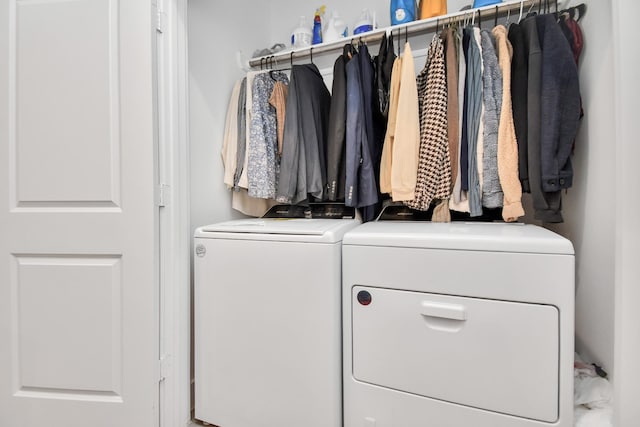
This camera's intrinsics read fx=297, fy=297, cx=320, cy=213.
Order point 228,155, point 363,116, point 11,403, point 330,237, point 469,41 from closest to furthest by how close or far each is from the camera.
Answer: point 330,237 → point 11,403 → point 469,41 → point 363,116 → point 228,155

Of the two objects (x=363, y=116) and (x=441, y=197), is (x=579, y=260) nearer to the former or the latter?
(x=441, y=197)

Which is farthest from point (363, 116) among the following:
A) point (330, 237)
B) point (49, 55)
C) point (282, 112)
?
point (49, 55)

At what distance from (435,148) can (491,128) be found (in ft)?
0.77

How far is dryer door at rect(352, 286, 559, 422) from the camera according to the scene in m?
0.86

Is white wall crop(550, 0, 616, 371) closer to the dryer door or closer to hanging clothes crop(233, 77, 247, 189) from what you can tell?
the dryer door

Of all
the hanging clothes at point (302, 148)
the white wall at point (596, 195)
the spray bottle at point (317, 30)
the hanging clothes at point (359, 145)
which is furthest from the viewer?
the spray bottle at point (317, 30)

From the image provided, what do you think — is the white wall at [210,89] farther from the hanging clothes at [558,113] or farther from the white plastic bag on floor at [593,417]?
the white plastic bag on floor at [593,417]

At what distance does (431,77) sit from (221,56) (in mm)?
1171

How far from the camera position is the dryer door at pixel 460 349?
86 centimetres

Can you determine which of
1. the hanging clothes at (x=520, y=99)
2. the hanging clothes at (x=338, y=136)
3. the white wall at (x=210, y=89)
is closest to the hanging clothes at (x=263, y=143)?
the white wall at (x=210, y=89)

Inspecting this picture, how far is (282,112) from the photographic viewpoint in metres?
1.69

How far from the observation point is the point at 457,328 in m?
0.94

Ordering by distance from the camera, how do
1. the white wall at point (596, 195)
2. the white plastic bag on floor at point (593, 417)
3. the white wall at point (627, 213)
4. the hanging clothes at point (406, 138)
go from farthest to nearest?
the hanging clothes at point (406, 138) < the white wall at point (596, 195) < the white plastic bag on floor at point (593, 417) < the white wall at point (627, 213)

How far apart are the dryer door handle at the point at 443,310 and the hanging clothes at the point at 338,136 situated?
2.46ft
